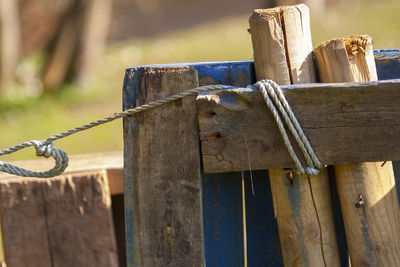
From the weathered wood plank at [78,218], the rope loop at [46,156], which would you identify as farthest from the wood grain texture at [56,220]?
the rope loop at [46,156]

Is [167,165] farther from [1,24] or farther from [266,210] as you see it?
[1,24]

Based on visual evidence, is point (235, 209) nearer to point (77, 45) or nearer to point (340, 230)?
point (340, 230)

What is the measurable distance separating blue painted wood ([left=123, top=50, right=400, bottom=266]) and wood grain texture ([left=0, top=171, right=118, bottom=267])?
1045mm

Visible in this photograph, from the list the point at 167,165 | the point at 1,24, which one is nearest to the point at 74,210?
the point at 167,165

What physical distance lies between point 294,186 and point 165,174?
0.43 meters

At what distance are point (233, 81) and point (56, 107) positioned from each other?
8611 mm

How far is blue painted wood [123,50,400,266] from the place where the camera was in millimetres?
1974

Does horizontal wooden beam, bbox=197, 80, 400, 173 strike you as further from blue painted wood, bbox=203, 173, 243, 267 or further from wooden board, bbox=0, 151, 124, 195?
wooden board, bbox=0, 151, 124, 195

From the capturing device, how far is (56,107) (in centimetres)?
1016

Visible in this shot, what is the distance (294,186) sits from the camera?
1.89 metres

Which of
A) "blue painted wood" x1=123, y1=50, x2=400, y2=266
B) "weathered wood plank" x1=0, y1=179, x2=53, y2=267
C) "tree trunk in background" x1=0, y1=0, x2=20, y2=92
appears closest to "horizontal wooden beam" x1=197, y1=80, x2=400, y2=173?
"blue painted wood" x1=123, y1=50, x2=400, y2=266

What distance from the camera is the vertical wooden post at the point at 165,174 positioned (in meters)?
1.90

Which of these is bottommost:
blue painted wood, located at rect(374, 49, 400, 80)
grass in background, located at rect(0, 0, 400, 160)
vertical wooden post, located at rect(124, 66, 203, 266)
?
vertical wooden post, located at rect(124, 66, 203, 266)

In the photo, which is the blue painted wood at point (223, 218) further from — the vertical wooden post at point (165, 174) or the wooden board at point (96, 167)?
the wooden board at point (96, 167)
